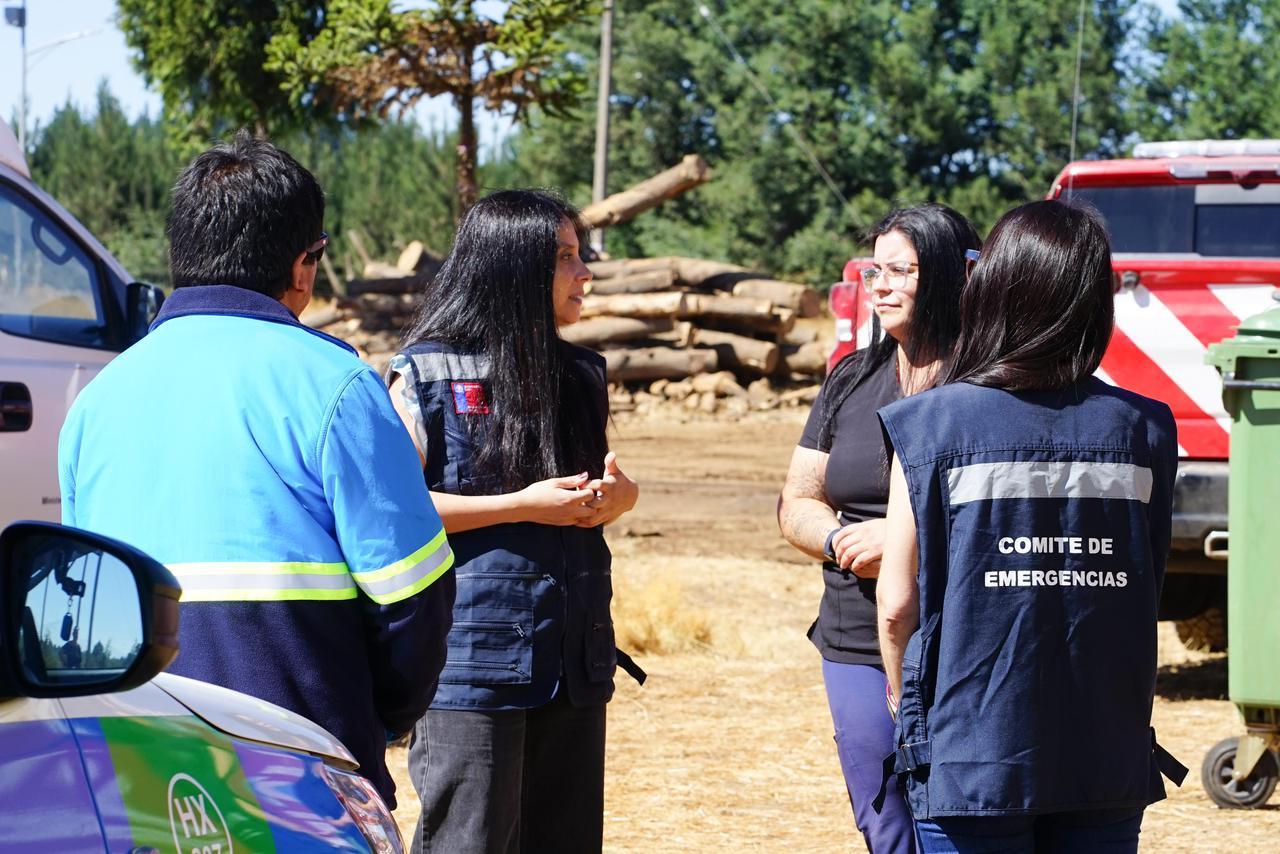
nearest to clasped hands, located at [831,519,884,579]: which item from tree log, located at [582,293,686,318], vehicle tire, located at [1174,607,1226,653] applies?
vehicle tire, located at [1174,607,1226,653]

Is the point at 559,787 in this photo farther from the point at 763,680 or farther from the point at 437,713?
the point at 763,680

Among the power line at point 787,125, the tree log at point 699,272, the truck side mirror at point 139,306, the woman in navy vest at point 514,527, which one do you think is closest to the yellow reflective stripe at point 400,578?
the woman in navy vest at point 514,527

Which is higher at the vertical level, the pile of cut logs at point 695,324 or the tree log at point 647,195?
the tree log at point 647,195

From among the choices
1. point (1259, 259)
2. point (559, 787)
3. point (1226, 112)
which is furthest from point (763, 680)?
point (1226, 112)

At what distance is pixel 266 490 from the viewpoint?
2359 millimetres

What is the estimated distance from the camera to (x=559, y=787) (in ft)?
11.0

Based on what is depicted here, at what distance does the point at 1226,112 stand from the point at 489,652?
34.1 meters

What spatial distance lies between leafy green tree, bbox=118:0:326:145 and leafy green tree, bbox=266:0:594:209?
2338 millimetres

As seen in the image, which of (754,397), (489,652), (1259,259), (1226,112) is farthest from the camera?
(1226,112)

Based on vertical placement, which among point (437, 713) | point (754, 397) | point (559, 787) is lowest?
point (754, 397)

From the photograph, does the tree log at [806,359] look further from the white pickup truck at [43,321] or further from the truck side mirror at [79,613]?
the truck side mirror at [79,613]

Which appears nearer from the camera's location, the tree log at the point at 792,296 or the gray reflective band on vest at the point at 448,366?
the gray reflective band on vest at the point at 448,366

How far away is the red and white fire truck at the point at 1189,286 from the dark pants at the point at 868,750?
304cm

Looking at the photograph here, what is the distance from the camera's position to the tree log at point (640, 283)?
21.3m
